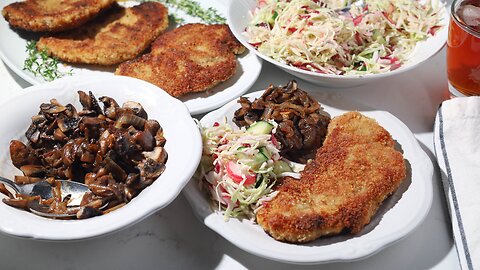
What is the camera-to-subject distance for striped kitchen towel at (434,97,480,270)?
242 centimetres

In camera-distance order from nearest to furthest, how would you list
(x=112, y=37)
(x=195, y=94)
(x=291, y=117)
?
(x=291, y=117), (x=195, y=94), (x=112, y=37)

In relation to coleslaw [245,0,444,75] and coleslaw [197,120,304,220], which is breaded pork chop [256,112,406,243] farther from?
coleslaw [245,0,444,75]

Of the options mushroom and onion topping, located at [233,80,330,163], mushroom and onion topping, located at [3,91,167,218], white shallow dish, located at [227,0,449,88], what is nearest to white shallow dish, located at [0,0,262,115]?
white shallow dish, located at [227,0,449,88]

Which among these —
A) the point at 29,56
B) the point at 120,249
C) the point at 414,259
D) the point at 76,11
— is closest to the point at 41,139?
the point at 120,249

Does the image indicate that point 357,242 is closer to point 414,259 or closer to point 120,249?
point 414,259

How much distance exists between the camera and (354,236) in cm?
236

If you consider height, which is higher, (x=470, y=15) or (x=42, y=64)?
(x=470, y=15)

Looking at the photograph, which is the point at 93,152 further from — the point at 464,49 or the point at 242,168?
the point at 464,49

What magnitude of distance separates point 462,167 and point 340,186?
0.69 m

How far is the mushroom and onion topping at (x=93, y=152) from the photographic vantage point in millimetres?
2340

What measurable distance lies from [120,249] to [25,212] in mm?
482

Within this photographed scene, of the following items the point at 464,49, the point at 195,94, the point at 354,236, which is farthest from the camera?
the point at 195,94

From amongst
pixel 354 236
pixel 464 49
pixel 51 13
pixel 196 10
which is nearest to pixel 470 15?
pixel 464 49

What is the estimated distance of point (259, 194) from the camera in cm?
248
